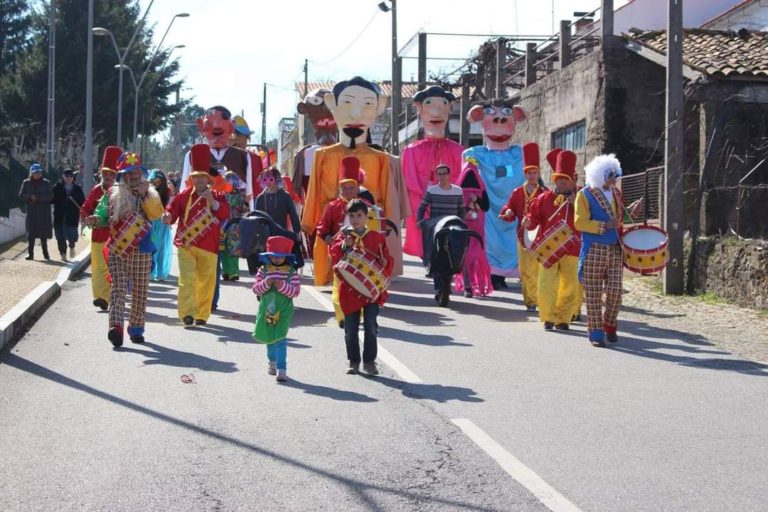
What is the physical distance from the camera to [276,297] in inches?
347

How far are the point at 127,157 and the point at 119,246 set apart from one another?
0.83m

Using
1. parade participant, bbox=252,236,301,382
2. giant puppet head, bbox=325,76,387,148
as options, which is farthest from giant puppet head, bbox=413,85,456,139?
parade participant, bbox=252,236,301,382

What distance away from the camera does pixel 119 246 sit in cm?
1061

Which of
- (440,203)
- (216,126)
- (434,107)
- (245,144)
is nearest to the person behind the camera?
(440,203)

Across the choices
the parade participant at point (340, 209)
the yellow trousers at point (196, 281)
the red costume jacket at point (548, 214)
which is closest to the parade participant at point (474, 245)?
the red costume jacket at point (548, 214)

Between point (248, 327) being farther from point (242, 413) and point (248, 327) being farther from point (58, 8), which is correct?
point (58, 8)

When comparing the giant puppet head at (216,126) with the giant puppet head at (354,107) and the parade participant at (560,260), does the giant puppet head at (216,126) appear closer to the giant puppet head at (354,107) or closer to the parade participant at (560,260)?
the giant puppet head at (354,107)

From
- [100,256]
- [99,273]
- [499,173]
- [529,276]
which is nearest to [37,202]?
[99,273]

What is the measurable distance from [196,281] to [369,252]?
333cm

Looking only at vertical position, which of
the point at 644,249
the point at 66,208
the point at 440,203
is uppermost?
the point at 66,208

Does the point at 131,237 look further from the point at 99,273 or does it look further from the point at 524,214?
the point at 524,214

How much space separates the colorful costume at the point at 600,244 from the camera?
10.8 meters

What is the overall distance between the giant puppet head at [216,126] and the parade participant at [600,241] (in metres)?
7.97

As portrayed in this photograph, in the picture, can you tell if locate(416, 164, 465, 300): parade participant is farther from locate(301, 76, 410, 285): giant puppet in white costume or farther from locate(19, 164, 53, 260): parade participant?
locate(19, 164, 53, 260): parade participant
